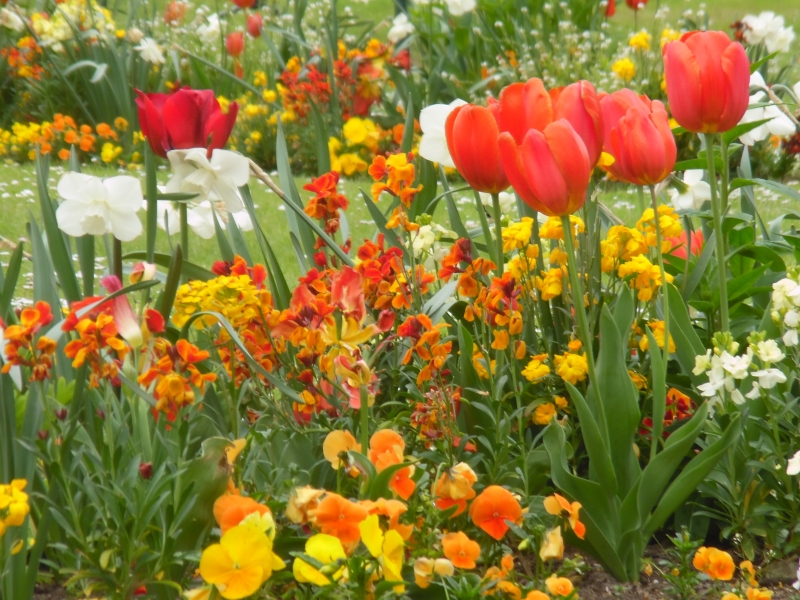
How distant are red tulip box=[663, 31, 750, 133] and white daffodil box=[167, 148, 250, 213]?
2.44 ft

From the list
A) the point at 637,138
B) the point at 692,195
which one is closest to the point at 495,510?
the point at 637,138

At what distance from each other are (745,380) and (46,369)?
1.24m

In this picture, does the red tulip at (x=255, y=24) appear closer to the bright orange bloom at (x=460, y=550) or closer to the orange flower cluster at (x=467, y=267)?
the orange flower cluster at (x=467, y=267)

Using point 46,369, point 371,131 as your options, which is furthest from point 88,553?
point 371,131

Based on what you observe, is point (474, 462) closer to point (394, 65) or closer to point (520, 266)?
point (520, 266)

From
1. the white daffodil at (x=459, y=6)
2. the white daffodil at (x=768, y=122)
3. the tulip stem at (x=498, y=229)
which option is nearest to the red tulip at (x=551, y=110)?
the tulip stem at (x=498, y=229)

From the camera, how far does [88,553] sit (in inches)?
49.8

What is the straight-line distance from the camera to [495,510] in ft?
4.53

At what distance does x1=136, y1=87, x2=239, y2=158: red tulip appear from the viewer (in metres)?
1.59

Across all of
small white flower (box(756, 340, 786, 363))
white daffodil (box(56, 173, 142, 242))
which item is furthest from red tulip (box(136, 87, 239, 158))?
small white flower (box(756, 340, 786, 363))

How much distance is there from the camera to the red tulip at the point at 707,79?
1.52m

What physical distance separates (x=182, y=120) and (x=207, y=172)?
0.11 m

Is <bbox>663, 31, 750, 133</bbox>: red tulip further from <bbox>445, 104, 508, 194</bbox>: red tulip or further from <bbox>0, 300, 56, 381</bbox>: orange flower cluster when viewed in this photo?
<bbox>0, 300, 56, 381</bbox>: orange flower cluster

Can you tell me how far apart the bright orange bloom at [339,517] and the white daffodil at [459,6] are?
17.0ft
